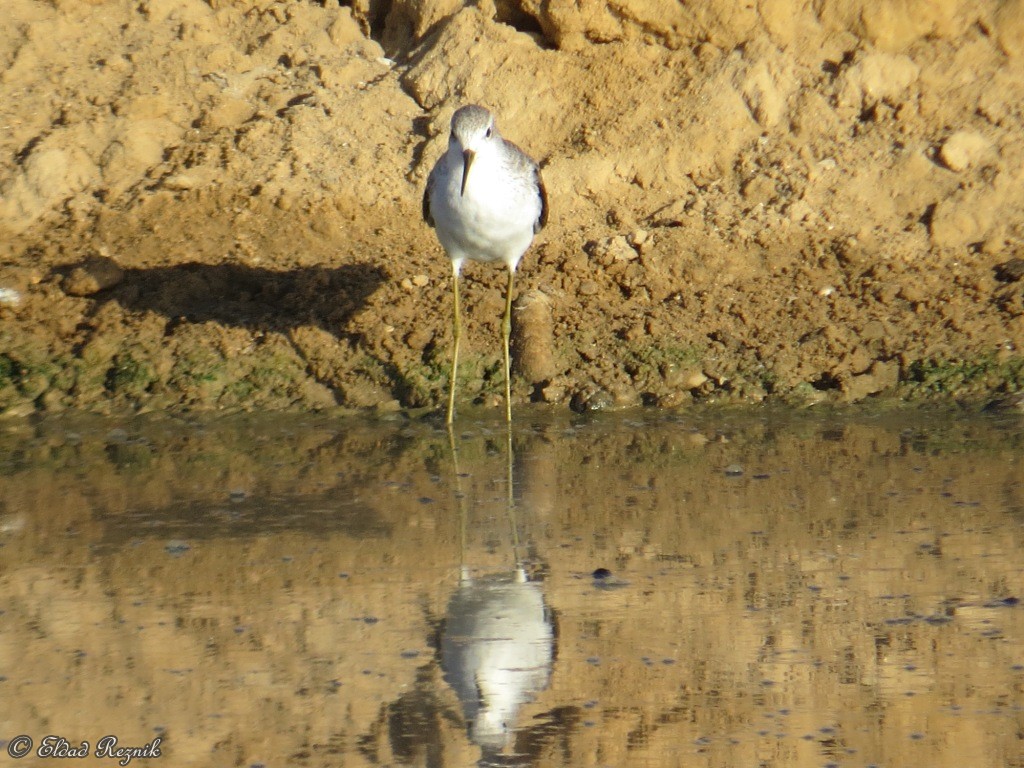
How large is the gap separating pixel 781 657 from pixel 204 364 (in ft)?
13.7

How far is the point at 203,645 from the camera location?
4.55 metres

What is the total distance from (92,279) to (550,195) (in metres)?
2.70

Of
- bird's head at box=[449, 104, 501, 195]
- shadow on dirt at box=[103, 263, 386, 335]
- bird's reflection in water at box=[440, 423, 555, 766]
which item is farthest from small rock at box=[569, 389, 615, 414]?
bird's reflection in water at box=[440, 423, 555, 766]

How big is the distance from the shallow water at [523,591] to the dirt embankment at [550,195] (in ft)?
1.68

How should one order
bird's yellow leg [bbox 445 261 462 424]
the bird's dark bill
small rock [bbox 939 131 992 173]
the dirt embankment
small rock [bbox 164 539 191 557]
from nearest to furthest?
1. small rock [bbox 164 539 191 557]
2. the bird's dark bill
3. bird's yellow leg [bbox 445 261 462 424]
4. the dirt embankment
5. small rock [bbox 939 131 992 173]

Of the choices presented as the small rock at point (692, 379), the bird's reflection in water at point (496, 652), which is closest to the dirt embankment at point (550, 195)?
the small rock at point (692, 379)

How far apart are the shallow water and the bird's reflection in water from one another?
12 millimetres

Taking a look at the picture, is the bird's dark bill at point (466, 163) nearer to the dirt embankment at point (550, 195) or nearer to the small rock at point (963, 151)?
the dirt embankment at point (550, 195)

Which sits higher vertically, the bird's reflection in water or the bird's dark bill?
the bird's dark bill

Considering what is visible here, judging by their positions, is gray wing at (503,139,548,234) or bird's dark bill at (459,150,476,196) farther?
gray wing at (503,139,548,234)

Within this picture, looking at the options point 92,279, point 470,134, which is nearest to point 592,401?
point 470,134

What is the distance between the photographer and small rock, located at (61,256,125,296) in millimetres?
8047

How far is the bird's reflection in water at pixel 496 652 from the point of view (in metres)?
4.01

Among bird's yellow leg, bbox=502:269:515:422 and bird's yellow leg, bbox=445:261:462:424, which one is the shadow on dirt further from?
bird's yellow leg, bbox=502:269:515:422
